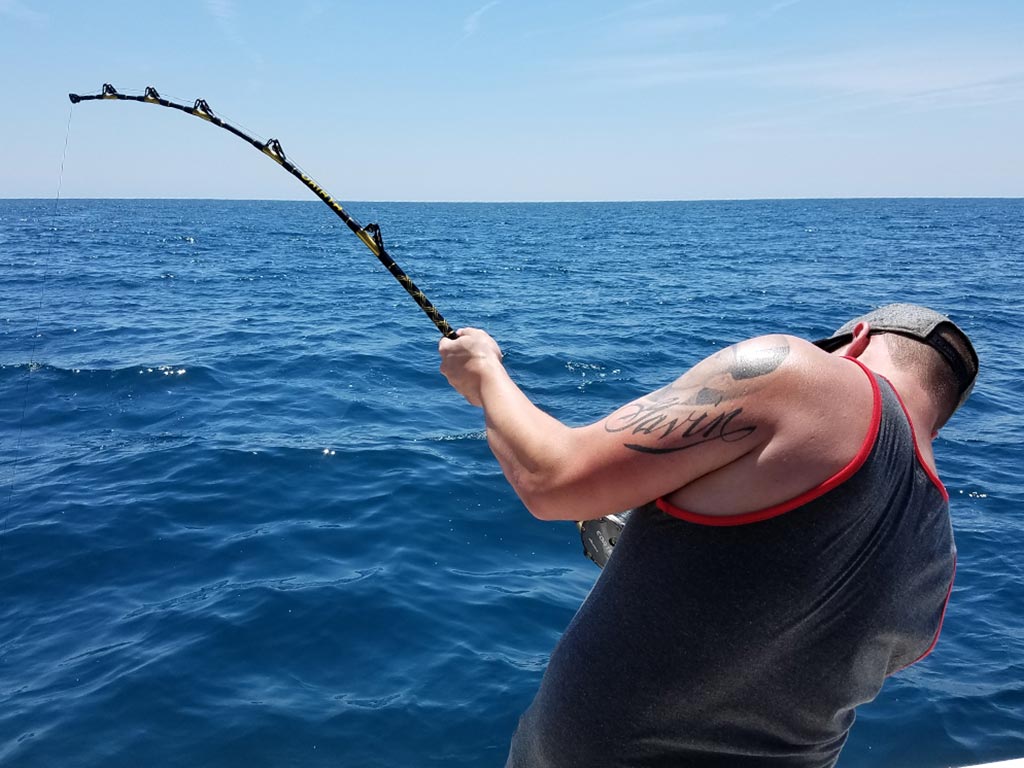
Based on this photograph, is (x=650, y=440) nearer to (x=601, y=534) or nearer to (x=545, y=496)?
(x=545, y=496)

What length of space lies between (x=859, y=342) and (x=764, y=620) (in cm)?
53

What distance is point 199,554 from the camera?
19.6ft

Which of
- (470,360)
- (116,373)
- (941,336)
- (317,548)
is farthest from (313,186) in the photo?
(116,373)

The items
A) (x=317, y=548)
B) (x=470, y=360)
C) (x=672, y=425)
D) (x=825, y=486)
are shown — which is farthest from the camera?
(x=317, y=548)

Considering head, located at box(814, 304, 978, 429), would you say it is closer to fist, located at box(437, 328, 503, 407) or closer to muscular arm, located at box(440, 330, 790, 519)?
muscular arm, located at box(440, 330, 790, 519)

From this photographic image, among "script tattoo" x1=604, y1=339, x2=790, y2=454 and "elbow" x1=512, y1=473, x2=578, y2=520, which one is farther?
"elbow" x1=512, y1=473, x2=578, y2=520

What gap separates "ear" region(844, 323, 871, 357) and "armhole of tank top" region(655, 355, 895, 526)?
0.27m

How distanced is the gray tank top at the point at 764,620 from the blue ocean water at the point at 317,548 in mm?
3022

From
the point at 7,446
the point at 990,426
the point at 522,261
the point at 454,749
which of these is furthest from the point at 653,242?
the point at 454,749

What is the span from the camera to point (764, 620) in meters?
1.22

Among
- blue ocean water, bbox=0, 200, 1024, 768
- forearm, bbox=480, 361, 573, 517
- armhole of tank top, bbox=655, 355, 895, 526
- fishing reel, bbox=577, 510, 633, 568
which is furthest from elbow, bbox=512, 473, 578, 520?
blue ocean water, bbox=0, 200, 1024, 768

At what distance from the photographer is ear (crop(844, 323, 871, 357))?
4.63 ft

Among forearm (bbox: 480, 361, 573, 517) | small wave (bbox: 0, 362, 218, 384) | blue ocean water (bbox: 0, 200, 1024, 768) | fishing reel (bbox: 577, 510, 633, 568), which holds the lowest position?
blue ocean water (bbox: 0, 200, 1024, 768)

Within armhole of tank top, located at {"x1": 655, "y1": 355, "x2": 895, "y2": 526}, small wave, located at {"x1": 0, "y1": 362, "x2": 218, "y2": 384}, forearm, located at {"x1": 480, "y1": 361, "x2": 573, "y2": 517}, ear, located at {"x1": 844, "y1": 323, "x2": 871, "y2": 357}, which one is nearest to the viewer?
armhole of tank top, located at {"x1": 655, "y1": 355, "x2": 895, "y2": 526}
